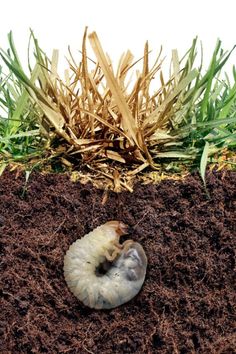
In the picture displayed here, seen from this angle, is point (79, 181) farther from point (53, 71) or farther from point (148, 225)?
point (53, 71)

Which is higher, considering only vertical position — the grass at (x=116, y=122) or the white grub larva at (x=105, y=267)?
the grass at (x=116, y=122)

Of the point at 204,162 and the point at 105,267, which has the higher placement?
the point at 204,162

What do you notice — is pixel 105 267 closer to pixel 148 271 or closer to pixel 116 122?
pixel 148 271

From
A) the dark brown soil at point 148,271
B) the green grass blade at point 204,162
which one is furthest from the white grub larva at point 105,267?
the green grass blade at point 204,162

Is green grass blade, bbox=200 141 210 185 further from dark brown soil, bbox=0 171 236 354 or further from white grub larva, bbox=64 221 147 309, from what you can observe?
white grub larva, bbox=64 221 147 309

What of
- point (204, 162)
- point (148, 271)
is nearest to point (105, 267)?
point (148, 271)

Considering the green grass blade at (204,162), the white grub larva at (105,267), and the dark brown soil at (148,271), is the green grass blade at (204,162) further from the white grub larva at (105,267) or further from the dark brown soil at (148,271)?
the white grub larva at (105,267)
